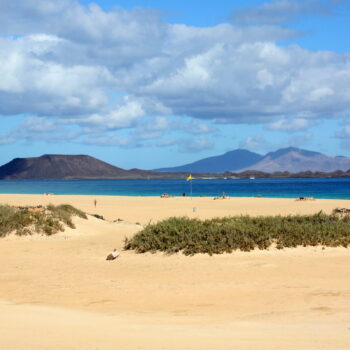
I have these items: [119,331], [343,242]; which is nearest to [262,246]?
[343,242]

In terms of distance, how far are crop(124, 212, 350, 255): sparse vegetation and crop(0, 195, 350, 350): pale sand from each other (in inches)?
14.3

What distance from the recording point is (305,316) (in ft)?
28.9

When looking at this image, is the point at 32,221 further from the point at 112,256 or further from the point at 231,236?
the point at 231,236

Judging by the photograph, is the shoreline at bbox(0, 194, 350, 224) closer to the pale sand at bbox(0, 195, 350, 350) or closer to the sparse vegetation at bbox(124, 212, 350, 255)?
the sparse vegetation at bbox(124, 212, 350, 255)

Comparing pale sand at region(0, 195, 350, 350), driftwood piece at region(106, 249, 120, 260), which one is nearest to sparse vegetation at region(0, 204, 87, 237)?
pale sand at region(0, 195, 350, 350)

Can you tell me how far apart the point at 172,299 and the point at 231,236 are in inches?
193

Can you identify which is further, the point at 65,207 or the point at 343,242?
the point at 65,207

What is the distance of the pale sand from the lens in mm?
7074

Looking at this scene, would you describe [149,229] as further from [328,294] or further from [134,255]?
[328,294]

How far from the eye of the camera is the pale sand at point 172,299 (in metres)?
Answer: 7.07

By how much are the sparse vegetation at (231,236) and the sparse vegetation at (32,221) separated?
204 inches

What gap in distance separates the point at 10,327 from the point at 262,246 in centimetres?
886

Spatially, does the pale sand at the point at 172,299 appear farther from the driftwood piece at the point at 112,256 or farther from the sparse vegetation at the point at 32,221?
the sparse vegetation at the point at 32,221

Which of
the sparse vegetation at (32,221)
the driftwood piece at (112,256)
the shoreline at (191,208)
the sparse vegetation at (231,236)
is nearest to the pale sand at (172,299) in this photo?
the driftwood piece at (112,256)
